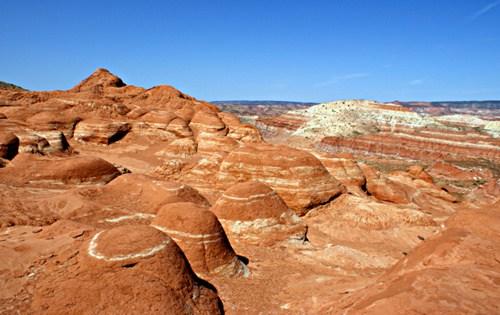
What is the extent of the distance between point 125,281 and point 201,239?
3610 millimetres

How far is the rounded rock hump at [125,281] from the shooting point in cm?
728

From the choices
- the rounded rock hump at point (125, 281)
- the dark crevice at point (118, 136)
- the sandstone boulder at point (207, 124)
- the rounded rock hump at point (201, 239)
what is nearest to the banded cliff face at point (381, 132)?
the sandstone boulder at point (207, 124)

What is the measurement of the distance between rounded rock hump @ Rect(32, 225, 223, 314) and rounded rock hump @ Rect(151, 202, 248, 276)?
75.8 inches

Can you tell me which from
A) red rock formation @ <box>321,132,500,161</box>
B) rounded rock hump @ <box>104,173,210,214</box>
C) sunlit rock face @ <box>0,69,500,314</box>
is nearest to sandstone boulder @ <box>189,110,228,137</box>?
sunlit rock face @ <box>0,69,500,314</box>

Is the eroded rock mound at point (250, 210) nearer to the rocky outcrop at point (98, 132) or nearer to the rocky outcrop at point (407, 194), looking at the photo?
the rocky outcrop at point (407, 194)

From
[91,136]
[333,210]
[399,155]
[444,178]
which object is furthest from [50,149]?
[399,155]

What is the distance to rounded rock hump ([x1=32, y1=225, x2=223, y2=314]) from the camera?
7281mm

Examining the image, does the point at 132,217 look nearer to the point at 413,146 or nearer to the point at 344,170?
the point at 344,170

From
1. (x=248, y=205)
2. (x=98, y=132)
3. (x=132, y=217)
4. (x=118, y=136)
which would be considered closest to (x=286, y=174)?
(x=248, y=205)

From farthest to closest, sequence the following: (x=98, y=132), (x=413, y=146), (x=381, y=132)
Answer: (x=381, y=132) < (x=413, y=146) < (x=98, y=132)

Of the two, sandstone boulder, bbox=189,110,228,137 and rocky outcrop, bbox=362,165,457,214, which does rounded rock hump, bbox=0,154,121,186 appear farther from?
rocky outcrop, bbox=362,165,457,214

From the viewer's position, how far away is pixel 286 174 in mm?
20094

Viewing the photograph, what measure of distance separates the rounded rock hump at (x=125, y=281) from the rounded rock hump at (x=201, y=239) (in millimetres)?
1925

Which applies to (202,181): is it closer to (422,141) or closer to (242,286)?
(242,286)
